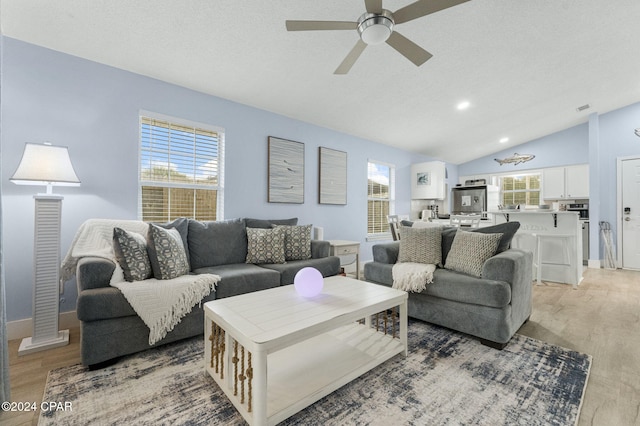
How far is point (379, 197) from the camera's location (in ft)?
18.5

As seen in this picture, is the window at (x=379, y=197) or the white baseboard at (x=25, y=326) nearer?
the white baseboard at (x=25, y=326)

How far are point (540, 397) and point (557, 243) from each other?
10.8 ft

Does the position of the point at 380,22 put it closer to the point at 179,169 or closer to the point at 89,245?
the point at 179,169

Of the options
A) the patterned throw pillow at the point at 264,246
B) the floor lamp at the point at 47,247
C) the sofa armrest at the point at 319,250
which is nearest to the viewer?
the floor lamp at the point at 47,247

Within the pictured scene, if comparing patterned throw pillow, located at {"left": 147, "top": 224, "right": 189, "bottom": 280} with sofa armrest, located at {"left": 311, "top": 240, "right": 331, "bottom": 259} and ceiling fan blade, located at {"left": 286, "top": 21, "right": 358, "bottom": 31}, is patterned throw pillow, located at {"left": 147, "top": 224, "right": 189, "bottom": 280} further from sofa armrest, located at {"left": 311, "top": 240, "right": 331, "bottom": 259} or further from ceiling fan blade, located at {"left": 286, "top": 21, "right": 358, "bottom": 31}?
ceiling fan blade, located at {"left": 286, "top": 21, "right": 358, "bottom": 31}

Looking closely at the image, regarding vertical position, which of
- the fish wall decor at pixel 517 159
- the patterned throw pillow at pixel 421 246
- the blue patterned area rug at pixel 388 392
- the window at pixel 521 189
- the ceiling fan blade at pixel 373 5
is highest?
the fish wall decor at pixel 517 159

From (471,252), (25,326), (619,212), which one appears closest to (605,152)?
(619,212)

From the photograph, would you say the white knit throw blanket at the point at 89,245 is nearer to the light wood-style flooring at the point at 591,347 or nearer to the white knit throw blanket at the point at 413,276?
the light wood-style flooring at the point at 591,347

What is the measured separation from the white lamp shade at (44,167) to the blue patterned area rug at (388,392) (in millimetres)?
1328

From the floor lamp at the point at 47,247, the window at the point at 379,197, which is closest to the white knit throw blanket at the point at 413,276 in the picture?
the window at the point at 379,197

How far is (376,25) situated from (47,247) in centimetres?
287

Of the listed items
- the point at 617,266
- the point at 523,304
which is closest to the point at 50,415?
the point at 523,304

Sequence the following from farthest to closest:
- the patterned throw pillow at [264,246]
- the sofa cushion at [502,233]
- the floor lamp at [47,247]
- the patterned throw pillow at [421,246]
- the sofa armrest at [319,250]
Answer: the sofa armrest at [319,250]
the patterned throw pillow at [264,246]
the patterned throw pillow at [421,246]
the sofa cushion at [502,233]
the floor lamp at [47,247]

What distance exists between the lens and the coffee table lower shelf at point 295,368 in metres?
1.35
